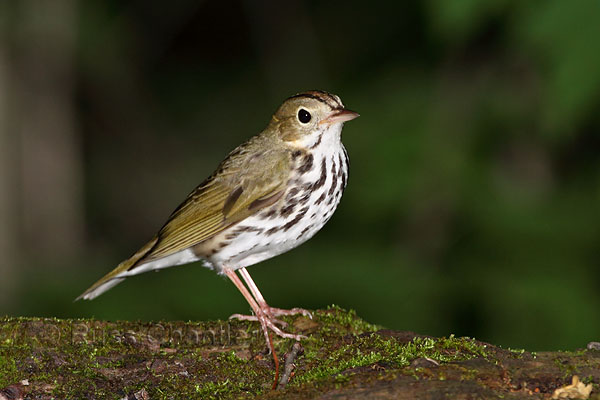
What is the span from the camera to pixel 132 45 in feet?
34.5

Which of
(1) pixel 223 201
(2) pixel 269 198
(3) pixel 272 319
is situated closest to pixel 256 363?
(3) pixel 272 319

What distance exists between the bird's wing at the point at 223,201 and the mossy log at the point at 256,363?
587 mm

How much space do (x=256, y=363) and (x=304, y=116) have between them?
4.63ft

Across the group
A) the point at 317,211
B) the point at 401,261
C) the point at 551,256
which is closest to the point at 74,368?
the point at 317,211

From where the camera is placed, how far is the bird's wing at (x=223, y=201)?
408 centimetres

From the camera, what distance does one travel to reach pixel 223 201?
4.23 metres

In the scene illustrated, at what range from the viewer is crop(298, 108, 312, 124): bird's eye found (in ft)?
13.4

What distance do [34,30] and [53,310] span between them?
360 centimetres

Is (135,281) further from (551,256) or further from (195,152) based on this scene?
(195,152)

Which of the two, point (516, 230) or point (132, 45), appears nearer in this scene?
point (516, 230)

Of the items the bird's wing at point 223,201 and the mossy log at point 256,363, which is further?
the bird's wing at point 223,201

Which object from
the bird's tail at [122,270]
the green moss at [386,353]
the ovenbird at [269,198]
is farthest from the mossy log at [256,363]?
the bird's tail at [122,270]

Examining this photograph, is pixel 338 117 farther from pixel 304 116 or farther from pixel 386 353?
pixel 386 353

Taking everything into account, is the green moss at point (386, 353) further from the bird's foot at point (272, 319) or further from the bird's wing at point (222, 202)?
the bird's wing at point (222, 202)
